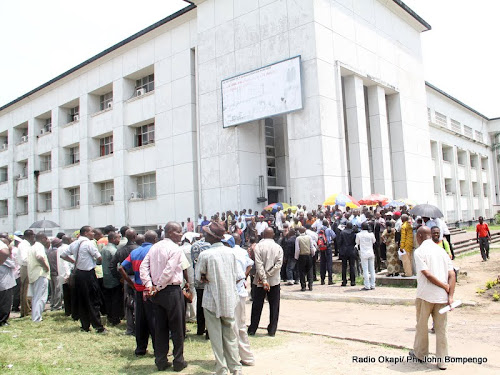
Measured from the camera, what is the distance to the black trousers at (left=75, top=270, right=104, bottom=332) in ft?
24.5

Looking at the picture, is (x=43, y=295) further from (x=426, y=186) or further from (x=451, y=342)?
(x=426, y=186)

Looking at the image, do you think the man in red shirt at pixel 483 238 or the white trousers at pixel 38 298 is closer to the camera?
the white trousers at pixel 38 298

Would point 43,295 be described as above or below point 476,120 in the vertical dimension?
below

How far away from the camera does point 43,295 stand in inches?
355

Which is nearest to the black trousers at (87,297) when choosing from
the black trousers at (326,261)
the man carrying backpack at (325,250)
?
the man carrying backpack at (325,250)

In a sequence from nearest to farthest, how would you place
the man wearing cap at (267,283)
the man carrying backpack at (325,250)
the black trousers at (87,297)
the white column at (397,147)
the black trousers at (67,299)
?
1. the man wearing cap at (267,283)
2. the black trousers at (87,297)
3. the black trousers at (67,299)
4. the man carrying backpack at (325,250)
5. the white column at (397,147)

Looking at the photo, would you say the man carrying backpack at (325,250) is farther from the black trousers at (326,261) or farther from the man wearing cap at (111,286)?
the man wearing cap at (111,286)

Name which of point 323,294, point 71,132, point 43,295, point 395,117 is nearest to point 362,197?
point 395,117

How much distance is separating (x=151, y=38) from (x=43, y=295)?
21.1 m

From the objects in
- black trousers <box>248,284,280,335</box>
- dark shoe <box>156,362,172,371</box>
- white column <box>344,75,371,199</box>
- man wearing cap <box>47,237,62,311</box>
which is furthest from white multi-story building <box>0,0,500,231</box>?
dark shoe <box>156,362,172,371</box>

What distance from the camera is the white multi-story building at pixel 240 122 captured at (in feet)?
64.2

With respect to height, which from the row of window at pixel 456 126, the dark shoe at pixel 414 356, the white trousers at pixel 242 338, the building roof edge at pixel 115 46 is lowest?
the dark shoe at pixel 414 356

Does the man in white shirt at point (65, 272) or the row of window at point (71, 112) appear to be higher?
the row of window at point (71, 112)

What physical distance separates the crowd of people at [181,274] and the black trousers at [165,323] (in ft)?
0.04
